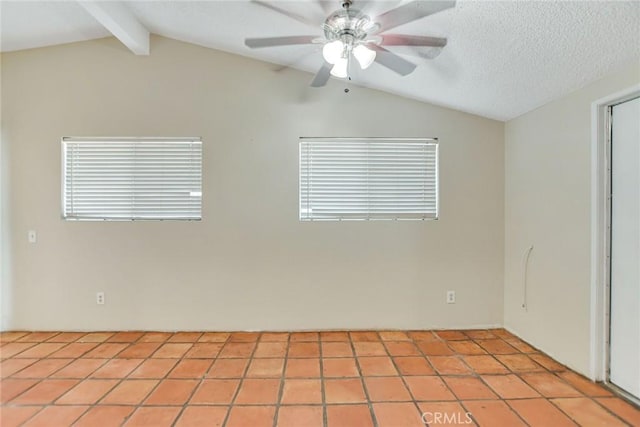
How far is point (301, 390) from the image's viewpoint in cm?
213

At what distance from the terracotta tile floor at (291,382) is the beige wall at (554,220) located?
253mm

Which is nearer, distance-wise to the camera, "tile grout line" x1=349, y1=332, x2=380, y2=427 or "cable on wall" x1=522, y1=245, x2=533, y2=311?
"tile grout line" x1=349, y1=332, x2=380, y2=427

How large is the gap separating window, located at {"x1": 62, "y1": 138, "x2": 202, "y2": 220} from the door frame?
3.29 m

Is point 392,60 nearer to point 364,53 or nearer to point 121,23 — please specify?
point 364,53

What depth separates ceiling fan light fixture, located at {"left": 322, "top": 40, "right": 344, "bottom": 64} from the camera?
5.95ft

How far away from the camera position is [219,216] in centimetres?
309

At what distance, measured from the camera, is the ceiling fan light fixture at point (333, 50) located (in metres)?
1.81

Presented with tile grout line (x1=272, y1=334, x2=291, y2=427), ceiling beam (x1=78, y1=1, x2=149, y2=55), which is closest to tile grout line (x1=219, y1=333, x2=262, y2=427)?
tile grout line (x1=272, y1=334, x2=291, y2=427)

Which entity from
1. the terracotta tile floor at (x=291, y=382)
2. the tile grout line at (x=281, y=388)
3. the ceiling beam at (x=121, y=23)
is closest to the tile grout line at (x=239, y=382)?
the terracotta tile floor at (x=291, y=382)

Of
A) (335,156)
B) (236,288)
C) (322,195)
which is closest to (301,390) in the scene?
(236,288)

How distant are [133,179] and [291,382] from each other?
8.04 ft

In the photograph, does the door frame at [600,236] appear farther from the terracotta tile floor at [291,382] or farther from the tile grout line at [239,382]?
the tile grout line at [239,382]

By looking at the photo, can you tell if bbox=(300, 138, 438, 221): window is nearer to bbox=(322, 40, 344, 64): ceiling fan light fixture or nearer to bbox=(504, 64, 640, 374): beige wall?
bbox=(504, 64, 640, 374): beige wall

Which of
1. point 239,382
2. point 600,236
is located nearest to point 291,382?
point 239,382
